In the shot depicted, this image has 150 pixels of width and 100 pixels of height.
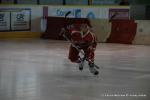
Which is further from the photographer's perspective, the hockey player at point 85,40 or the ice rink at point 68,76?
the hockey player at point 85,40

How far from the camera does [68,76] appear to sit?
42.1 ft

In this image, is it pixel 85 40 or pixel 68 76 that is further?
pixel 68 76

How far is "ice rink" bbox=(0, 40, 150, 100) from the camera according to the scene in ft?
33.6

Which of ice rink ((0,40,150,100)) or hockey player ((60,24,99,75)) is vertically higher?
hockey player ((60,24,99,75))

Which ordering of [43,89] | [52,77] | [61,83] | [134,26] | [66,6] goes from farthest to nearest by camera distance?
[66,6], [134,26], [52,77], [61,83], [43,89]

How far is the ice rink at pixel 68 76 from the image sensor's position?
33.6ft

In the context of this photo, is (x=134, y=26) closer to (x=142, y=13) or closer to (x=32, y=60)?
(x=32, y=60)

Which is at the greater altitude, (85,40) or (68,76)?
(85,40)

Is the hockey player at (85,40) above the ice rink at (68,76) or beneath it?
above

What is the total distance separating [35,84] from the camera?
11477mm

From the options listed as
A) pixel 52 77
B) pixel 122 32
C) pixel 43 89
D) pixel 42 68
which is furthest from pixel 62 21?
pixel 43 89

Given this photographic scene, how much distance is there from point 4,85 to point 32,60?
202 inches

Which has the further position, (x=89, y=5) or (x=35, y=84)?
(x=89, y=5)

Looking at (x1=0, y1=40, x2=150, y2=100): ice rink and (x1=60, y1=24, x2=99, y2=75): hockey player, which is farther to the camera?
(x1=60, y1=24, x2=99, y2=75): hockey player
